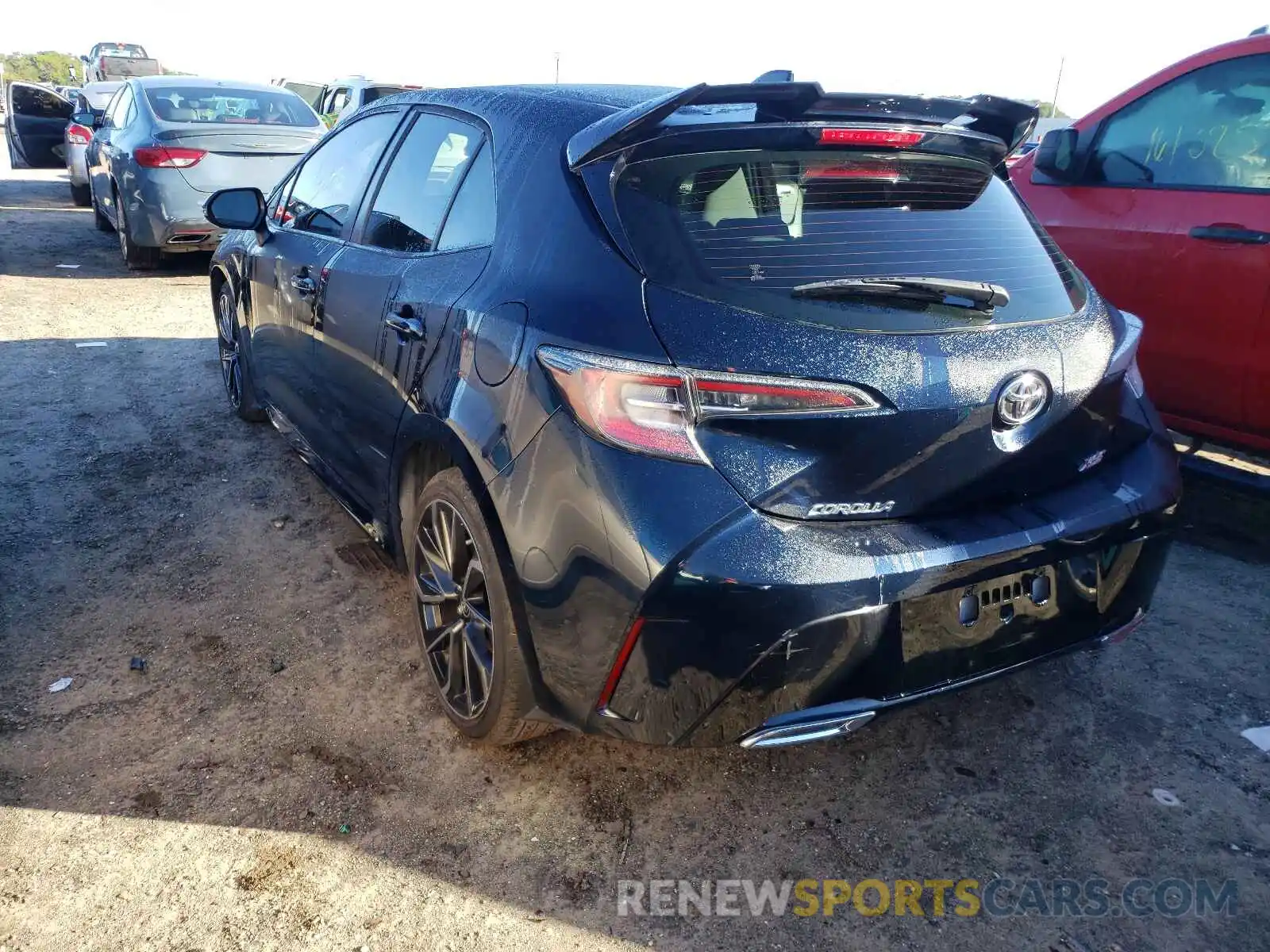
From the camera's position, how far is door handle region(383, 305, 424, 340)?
2627 millimetres

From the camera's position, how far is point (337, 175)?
3607 mm

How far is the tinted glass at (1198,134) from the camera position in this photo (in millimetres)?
3752

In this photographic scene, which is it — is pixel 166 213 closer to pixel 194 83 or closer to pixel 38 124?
pixel 194 83

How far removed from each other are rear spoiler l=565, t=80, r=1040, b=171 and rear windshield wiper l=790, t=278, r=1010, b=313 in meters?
0.42

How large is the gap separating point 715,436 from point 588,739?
3.95 feet

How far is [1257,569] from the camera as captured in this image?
3.79m

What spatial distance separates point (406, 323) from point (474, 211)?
0.36 metres

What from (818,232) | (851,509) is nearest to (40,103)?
(818,232)

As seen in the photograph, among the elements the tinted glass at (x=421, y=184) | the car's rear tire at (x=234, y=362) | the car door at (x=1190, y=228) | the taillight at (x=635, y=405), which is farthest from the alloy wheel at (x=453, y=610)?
the car door at (x=1190, y=228)

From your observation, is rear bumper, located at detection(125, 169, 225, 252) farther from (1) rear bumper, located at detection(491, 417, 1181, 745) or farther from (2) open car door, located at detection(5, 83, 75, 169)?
(1) rear bumper, located at detection(491, 417, 1181, 745)

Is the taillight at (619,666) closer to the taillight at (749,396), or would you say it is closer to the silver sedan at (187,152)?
the taillight at (749,396)

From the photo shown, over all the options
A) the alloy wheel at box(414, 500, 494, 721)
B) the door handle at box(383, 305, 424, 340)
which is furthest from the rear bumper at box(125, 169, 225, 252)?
the alloy wheel at box(414, 500, 494, 721)

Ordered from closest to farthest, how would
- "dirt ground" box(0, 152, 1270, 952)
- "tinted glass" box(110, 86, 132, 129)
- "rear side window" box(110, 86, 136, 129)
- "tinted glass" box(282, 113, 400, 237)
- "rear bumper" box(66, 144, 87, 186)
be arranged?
"dirt ground" box(0, 152, 1270, 952)
"tinted glass" box(282, 113, 400, 237)
"rear side window" box(110, 86, 136, 129)
"tinted glass" box(110, 86, 132, 129)
"rear bumper" box(66, 144, 87, 186)

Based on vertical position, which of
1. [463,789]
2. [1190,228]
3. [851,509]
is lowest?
[463,789]
